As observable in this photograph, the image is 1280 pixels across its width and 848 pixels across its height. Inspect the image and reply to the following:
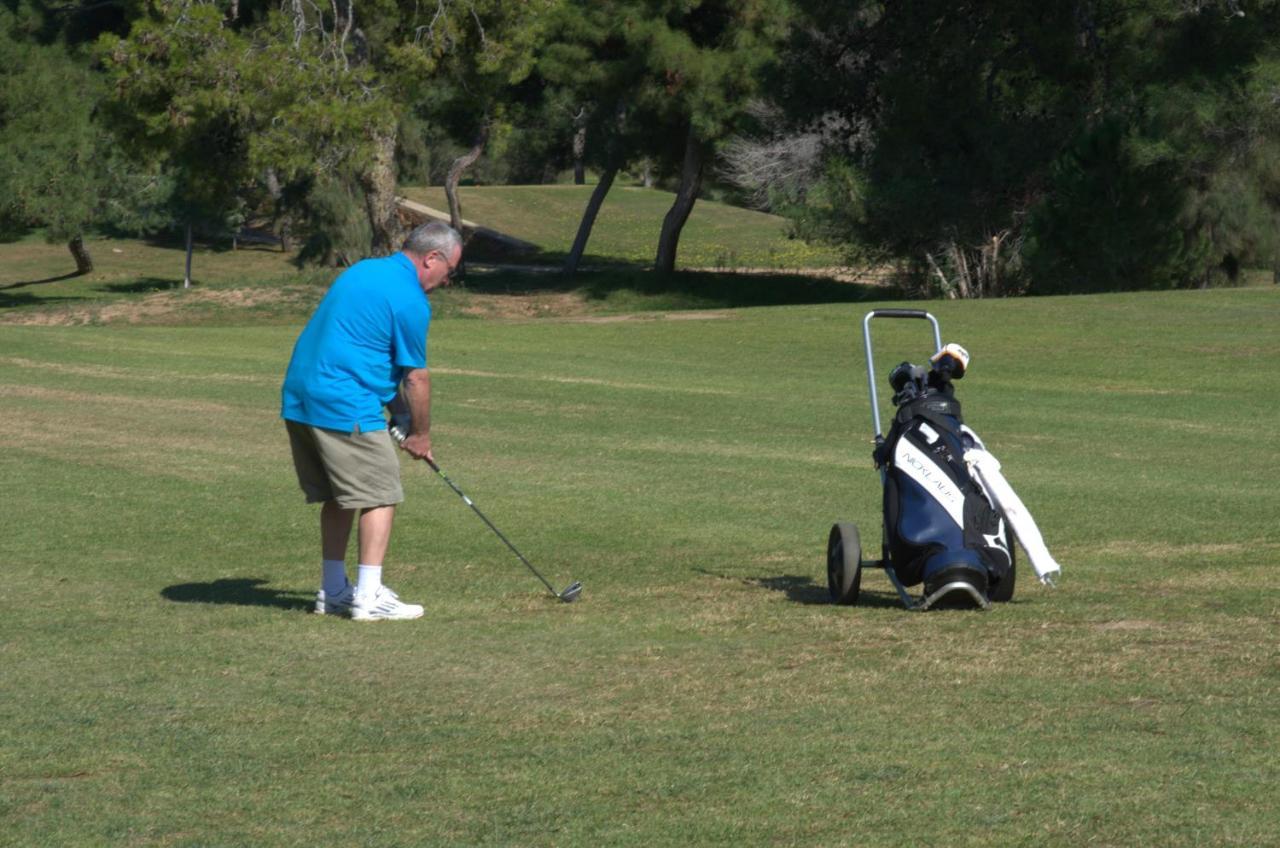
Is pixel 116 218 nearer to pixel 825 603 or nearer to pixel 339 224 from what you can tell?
pixel 339 224

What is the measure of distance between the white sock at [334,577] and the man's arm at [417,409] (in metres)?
0.69

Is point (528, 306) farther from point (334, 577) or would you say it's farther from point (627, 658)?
point (627, 658)

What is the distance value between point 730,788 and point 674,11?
45.2 m

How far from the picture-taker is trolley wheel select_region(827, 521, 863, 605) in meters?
8.55

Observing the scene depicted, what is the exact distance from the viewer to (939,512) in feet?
27.1

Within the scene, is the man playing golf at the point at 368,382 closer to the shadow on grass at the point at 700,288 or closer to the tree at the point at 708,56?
the shadow on grass at the point at 700,288

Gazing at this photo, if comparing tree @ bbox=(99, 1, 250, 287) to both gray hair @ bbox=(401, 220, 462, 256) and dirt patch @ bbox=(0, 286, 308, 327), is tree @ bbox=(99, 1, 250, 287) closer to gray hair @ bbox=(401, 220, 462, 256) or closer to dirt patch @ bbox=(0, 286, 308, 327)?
dirt patch @ bbox=(0, 286, 308, 327)

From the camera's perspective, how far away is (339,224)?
5306 cm

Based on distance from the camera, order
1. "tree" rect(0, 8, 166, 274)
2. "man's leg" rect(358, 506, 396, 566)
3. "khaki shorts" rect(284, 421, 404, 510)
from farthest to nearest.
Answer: "tree" rect(0, 8, 166, 274), "man's leg" rect(358, 506, 396, 566), "khaki shorts" rect(284, 421, 404, 510)

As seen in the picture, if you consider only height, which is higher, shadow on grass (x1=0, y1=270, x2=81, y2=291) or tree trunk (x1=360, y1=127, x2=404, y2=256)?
tree trunk (x1=360, y1=127, x2=404, y2=256)

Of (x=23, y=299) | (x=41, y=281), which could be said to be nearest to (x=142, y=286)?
(x=23, y=299)

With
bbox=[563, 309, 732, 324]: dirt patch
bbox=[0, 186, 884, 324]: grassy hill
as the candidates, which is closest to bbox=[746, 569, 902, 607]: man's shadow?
bbox=[563, 309, 732, 324]: dirt patch

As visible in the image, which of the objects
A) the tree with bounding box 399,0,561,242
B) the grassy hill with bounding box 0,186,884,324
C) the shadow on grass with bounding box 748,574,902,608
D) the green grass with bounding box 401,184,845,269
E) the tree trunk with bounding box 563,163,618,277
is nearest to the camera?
the shadow on grass with bounding box 748,574,902,608

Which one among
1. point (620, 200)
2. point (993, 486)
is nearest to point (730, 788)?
point (993, 486)
